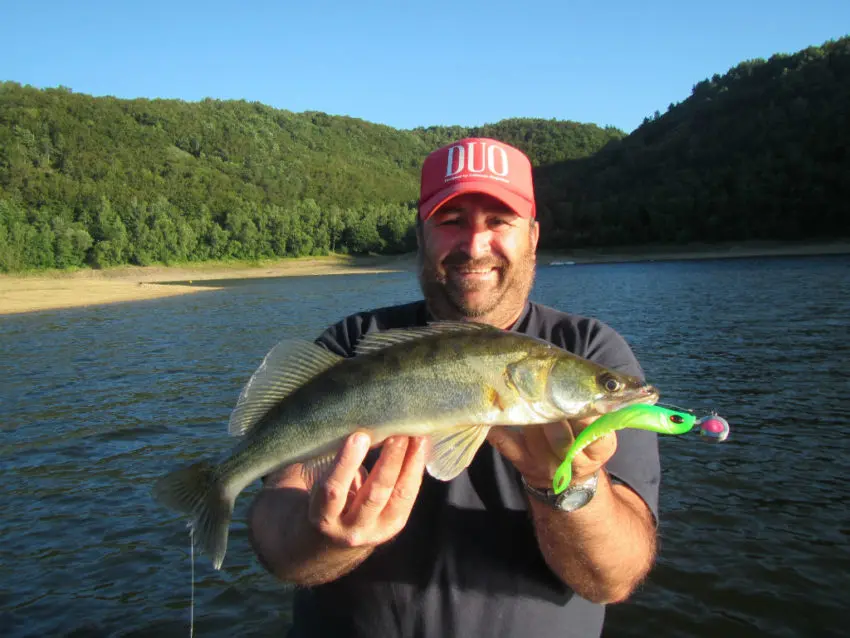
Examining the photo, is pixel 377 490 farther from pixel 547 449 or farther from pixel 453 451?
pixel 547 449

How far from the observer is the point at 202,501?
3010 millimetres

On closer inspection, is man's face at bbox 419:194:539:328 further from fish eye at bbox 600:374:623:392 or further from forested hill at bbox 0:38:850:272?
forested hill at bbox 0:38:850:272

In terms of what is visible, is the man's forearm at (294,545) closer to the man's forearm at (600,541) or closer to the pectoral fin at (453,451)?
the pectoral fin at (453,451)

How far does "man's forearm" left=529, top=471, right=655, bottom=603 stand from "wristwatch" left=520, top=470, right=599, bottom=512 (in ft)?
0.11

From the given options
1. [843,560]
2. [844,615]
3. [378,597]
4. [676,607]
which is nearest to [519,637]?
[378,597]

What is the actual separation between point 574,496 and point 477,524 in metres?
0.65

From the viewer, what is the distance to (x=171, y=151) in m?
130

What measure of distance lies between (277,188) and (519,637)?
135 meters

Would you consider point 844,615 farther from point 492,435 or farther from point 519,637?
point 492,435

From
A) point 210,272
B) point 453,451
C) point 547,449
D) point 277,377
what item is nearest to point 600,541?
point 547,449

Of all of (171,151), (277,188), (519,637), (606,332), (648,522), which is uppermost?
(171,151)

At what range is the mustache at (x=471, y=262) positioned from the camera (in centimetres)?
342

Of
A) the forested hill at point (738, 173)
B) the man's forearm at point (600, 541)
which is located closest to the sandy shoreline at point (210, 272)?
the forested hill at point (738, 173)

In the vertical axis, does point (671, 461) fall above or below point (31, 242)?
below
